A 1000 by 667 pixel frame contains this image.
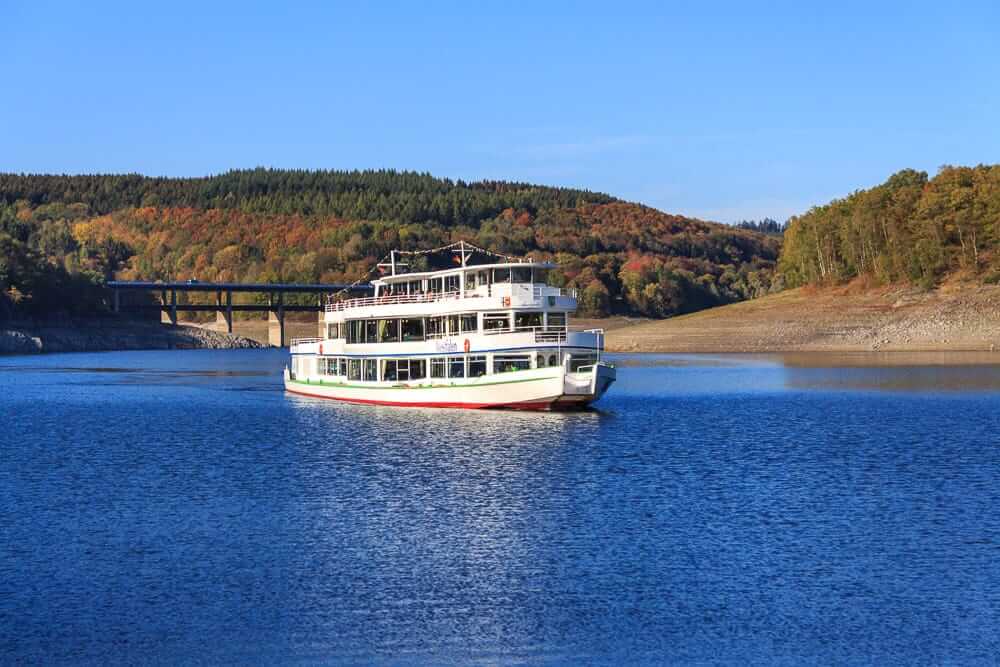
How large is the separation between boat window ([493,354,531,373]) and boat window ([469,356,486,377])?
1.03 meters

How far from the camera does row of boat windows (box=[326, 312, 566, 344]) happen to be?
233 feet

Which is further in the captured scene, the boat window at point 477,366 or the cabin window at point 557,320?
the boat window at point 477,366

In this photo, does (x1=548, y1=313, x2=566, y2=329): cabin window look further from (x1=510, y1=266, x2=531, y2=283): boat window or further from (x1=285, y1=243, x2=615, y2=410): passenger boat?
(x1=510, y1=266, x2=531, y2=283): boat window

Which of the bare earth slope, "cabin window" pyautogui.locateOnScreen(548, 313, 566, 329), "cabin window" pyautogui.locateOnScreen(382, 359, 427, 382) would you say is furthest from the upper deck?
the bare earth slope

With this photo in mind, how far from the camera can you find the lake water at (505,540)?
83.4 feet

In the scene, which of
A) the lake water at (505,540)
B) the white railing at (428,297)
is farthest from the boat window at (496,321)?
the lake water at (505,540)

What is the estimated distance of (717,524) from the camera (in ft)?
122

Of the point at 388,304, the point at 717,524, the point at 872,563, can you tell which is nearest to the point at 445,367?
the point at 388,304

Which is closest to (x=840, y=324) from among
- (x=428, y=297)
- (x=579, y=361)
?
(x=579, y=361)

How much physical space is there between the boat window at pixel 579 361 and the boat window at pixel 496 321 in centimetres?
417

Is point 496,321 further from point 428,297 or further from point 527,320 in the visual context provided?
point 428,297

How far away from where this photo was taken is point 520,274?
235 ft

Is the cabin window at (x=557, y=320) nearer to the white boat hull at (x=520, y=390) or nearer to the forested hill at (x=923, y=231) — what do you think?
the white boat hull at (x=520, y=390)

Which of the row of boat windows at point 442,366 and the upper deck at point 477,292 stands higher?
the upper deck at point 477,292
